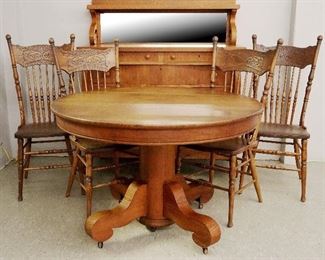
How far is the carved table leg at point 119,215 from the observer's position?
6.31ft

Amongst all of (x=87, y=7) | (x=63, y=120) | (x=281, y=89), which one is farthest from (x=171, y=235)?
(x=87, y=7)

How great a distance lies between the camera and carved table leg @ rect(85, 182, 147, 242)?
192 cm

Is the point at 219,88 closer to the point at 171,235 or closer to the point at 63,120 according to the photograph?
the point at 171,235

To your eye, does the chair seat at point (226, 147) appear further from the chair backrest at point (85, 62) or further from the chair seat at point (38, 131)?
the chair seat at point (38, 131)

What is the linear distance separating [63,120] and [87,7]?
1598 mm

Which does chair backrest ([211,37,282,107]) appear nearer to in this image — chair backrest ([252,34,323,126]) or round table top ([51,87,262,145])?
chair backrest ([252,34,323,126])

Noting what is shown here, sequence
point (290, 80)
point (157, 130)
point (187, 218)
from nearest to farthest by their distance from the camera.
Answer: point (157, 130) → point (187, 218) → point (290, 80)

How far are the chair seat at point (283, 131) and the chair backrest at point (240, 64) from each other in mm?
237

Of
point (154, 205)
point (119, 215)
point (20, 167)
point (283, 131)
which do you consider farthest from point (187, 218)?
point (20, 167)

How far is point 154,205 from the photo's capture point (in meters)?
2.09

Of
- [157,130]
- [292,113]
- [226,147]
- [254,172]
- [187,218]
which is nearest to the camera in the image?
[157,130]

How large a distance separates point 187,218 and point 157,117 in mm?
640

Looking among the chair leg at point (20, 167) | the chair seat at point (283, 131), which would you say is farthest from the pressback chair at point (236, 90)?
the chair leg at point (20, 167)

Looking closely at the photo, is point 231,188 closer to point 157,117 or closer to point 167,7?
point 157,117
